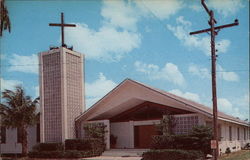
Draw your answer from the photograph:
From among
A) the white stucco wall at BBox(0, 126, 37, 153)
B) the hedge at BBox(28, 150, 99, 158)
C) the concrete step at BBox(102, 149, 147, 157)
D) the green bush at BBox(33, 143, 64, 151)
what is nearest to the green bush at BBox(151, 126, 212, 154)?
the concrete step at BBox(102, 149, 147, 157)

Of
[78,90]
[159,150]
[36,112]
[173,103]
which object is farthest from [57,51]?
[159,150]

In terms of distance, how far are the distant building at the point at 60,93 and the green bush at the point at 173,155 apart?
9.82 m

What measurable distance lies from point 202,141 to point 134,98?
852 centimetres

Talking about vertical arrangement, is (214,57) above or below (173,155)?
above

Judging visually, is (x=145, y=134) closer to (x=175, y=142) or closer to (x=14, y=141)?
(x=175, y=142)

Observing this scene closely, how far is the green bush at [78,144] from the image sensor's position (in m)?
29.3

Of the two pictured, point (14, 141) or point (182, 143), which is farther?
point (14, 141)

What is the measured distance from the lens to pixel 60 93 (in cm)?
3128

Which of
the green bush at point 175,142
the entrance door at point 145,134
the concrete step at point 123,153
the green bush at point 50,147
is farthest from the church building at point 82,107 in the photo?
the green bush at point 175,142

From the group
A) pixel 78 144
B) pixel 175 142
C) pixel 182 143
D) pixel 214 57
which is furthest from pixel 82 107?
pixel 214 57

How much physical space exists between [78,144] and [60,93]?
189 inches

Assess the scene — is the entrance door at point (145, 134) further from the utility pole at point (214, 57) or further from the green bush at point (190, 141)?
the utility pole at point (214, 57)

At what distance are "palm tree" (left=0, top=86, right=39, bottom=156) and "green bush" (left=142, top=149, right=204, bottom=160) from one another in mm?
12620

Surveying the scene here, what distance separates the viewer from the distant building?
3120 centimetres
